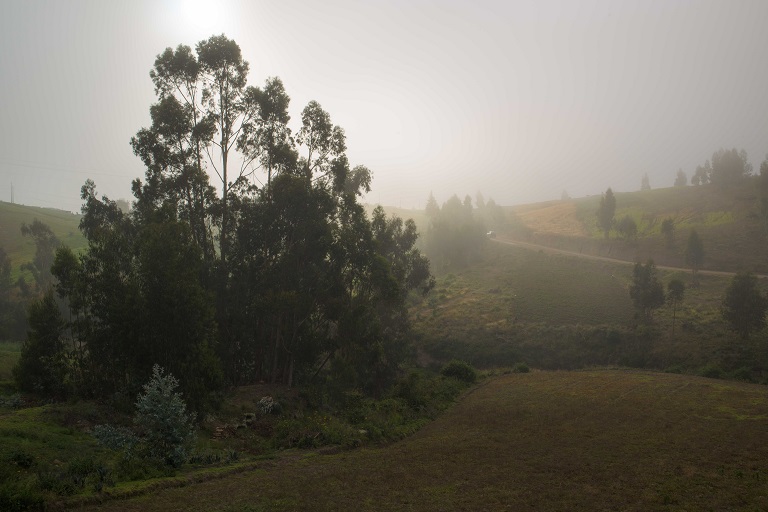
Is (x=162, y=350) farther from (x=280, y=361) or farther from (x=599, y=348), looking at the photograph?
(x=599, y=348)

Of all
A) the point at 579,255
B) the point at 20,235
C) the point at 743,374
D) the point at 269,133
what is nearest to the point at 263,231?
the point at 269,133

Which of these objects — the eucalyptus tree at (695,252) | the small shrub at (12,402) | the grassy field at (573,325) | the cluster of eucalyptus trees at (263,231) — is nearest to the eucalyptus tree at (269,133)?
the cluster of eucalyptus trees at (263,231)

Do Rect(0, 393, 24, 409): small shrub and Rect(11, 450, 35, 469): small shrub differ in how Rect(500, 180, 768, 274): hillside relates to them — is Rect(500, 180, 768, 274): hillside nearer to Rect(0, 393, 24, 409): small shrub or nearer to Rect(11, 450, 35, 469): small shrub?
Rect(11, 450, 35, 469): small shrub

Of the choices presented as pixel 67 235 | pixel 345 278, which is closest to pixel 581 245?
pixel 345 278

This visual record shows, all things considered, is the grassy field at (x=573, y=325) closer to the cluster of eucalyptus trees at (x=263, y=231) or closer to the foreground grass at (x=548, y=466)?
the foreground grass at (x=548, y=466)

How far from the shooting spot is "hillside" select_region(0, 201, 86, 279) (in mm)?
96375

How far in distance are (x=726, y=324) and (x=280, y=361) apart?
48.3 m

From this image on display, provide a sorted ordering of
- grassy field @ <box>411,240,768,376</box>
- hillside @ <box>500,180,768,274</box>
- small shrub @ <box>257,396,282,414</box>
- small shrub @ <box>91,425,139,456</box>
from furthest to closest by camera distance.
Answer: hillside @ <box>500,180,768,274</box> → grassy field @ <box>411,240,768,376</box> → small shrub @ <box>257,396,282,414</box> → small shrub @ <box>91,425,139,456</box>

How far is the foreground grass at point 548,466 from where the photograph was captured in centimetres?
1373

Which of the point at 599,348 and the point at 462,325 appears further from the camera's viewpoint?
the point at 462,325

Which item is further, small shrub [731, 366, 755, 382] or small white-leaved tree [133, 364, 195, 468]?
small shrub [731, 366, 755, 382]

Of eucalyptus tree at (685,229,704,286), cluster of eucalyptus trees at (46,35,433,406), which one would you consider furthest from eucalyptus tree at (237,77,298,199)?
eucalyptus tree at (685,229,704,286)

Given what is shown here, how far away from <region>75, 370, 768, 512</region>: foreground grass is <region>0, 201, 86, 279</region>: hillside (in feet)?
281

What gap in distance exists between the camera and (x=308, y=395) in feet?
96.2
